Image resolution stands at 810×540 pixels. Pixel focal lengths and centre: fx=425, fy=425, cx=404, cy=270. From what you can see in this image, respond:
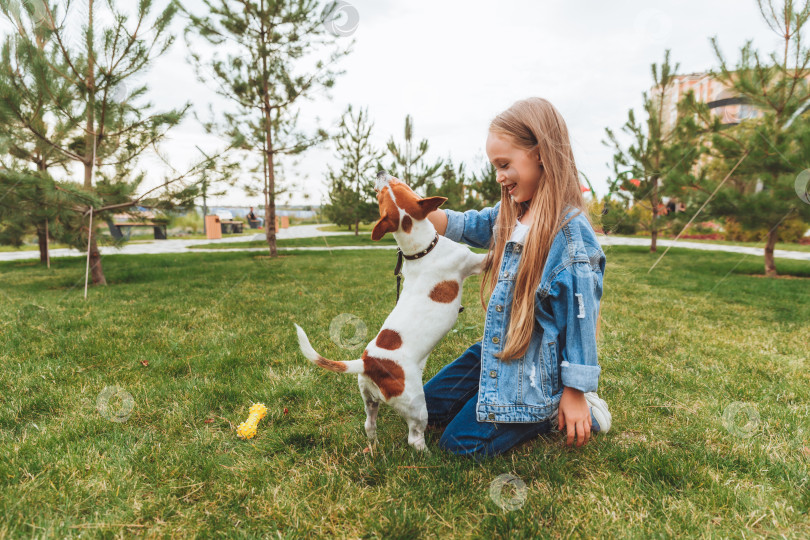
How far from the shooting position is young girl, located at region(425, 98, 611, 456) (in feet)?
4.96

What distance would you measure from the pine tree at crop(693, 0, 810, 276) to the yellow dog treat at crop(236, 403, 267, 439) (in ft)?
24.3

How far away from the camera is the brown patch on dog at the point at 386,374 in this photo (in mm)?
1552

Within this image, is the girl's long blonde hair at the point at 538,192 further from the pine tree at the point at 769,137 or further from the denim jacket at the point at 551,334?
the pine tree at the point at 769,137

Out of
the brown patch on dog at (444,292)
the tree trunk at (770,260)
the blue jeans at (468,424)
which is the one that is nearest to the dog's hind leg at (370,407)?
the blue jeans at (468,424)

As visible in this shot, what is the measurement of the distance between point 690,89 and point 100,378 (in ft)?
31.6

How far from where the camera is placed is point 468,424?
5.86 ft

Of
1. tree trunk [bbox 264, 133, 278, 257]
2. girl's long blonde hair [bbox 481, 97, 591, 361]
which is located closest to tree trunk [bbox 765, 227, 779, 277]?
girl's long blonde hair [bbox 481, 97, 591, 361]

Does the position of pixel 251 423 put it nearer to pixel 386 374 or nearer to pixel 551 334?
pixel 386 374

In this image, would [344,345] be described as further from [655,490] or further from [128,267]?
[128,267]

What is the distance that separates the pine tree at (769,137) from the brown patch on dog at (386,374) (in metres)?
7.12

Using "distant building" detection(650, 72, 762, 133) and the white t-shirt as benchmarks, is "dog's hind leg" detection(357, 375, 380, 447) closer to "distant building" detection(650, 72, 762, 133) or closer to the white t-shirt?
the white t-shirt

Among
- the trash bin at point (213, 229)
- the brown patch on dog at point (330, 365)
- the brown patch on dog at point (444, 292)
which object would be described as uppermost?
the trash bin at point (213, 229)

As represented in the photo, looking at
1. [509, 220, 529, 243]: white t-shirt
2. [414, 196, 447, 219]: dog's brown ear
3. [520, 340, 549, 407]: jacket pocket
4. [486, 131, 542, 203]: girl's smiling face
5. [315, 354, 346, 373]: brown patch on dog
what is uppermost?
[486, 131, 542, 203]: girl's smiling face

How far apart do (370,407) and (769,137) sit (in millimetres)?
7708
